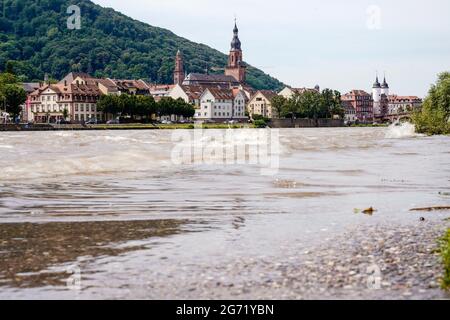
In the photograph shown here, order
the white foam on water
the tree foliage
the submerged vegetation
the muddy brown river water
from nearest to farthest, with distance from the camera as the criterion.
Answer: the muddy brown river water
the submerged vegetation
the white foam on water
the tree foliage

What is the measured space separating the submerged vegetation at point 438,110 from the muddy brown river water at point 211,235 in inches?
2941

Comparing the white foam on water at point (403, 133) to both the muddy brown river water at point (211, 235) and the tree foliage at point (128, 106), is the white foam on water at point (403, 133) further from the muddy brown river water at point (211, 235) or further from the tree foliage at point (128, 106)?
the muddy brown river water at point (211, 235)

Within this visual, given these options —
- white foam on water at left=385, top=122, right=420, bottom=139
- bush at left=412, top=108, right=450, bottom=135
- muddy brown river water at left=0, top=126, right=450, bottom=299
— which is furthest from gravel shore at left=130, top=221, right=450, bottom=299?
bush at left=412, top=108, right=450, bottom=135

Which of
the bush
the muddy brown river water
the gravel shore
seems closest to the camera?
the gravel shore

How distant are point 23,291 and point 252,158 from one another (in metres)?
39.7

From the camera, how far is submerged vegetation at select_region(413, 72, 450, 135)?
339 feet

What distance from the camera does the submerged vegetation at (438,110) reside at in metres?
103

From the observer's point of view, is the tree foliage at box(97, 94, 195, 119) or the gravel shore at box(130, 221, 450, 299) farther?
the tree foliage at box(97, 94, 195, 119)

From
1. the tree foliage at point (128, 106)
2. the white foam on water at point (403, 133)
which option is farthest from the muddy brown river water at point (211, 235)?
the tree foliage at point (128, 106)

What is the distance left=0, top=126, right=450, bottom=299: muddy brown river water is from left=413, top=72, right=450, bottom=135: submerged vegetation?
74696 mm

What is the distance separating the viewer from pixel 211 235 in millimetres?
16250

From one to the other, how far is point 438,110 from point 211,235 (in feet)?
316

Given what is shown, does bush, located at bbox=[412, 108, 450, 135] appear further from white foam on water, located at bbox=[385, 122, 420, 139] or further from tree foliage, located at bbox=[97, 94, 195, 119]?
tree foliage, located at bbox=[97, 94, 195, 119]

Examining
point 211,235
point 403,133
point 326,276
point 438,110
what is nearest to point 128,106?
point 403,133
